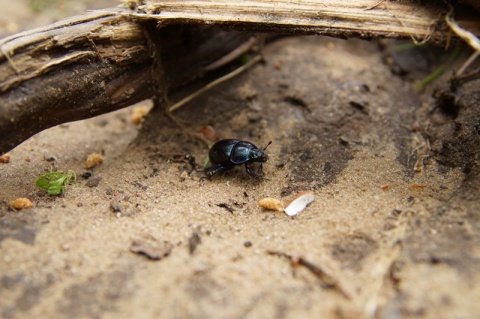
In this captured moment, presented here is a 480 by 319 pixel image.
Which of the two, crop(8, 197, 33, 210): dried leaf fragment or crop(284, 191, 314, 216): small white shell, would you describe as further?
crop(284, 191, 314, 216): small white shell

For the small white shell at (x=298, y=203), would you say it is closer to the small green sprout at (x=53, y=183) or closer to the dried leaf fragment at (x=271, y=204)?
the dried leaf fragment at (x=271, y=204)

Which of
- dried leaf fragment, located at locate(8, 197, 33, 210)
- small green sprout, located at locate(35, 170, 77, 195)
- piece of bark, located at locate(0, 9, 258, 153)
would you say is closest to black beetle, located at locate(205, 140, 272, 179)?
piece of bark, located at locate(0, 9, 258, 153)

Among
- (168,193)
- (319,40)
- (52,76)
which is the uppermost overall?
(52,76)

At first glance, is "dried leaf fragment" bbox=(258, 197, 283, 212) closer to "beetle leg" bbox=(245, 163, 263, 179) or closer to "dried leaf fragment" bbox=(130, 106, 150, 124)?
"beetle leg" bbox=(245, 163, 263, 179)

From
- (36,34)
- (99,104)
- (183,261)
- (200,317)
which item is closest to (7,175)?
(99,104)

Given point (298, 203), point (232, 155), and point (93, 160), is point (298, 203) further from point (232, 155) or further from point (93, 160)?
point (93, 160)

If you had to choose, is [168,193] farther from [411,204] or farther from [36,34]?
[411,204]
